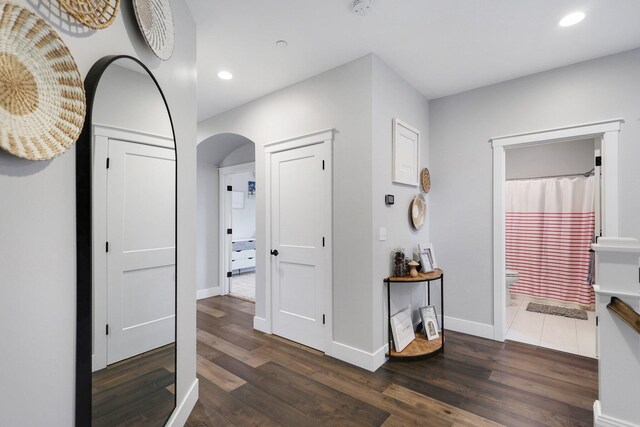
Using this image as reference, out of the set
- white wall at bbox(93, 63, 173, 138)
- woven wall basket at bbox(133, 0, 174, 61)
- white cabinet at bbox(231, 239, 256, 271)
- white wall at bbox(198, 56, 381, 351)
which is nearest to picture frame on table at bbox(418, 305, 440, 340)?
white wall at bbox(198, 56, 381, 351)

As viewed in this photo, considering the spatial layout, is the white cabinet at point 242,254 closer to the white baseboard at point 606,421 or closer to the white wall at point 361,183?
the white wall at point 361,183

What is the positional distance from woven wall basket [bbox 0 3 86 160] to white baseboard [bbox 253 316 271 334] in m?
2.86

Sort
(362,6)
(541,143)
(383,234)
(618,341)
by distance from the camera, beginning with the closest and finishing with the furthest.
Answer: (618,341) → (362,6) → (383,234) → (541,143)

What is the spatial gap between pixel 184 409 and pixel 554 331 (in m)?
3.74

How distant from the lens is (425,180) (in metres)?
3.45

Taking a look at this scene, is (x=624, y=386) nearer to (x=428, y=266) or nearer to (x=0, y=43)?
(x=428, y=266)

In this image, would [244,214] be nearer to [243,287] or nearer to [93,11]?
[243,287]

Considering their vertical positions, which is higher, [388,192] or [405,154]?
[405,154]

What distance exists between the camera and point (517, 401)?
6.94ft

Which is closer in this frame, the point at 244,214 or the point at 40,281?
the point at 40,281

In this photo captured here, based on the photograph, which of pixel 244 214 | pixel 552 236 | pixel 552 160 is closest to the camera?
pixel 552 236

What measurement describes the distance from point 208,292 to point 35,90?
4.49 m

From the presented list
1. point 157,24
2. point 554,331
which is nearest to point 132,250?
point 157,24

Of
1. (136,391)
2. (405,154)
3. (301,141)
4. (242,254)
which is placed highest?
(301,141)
